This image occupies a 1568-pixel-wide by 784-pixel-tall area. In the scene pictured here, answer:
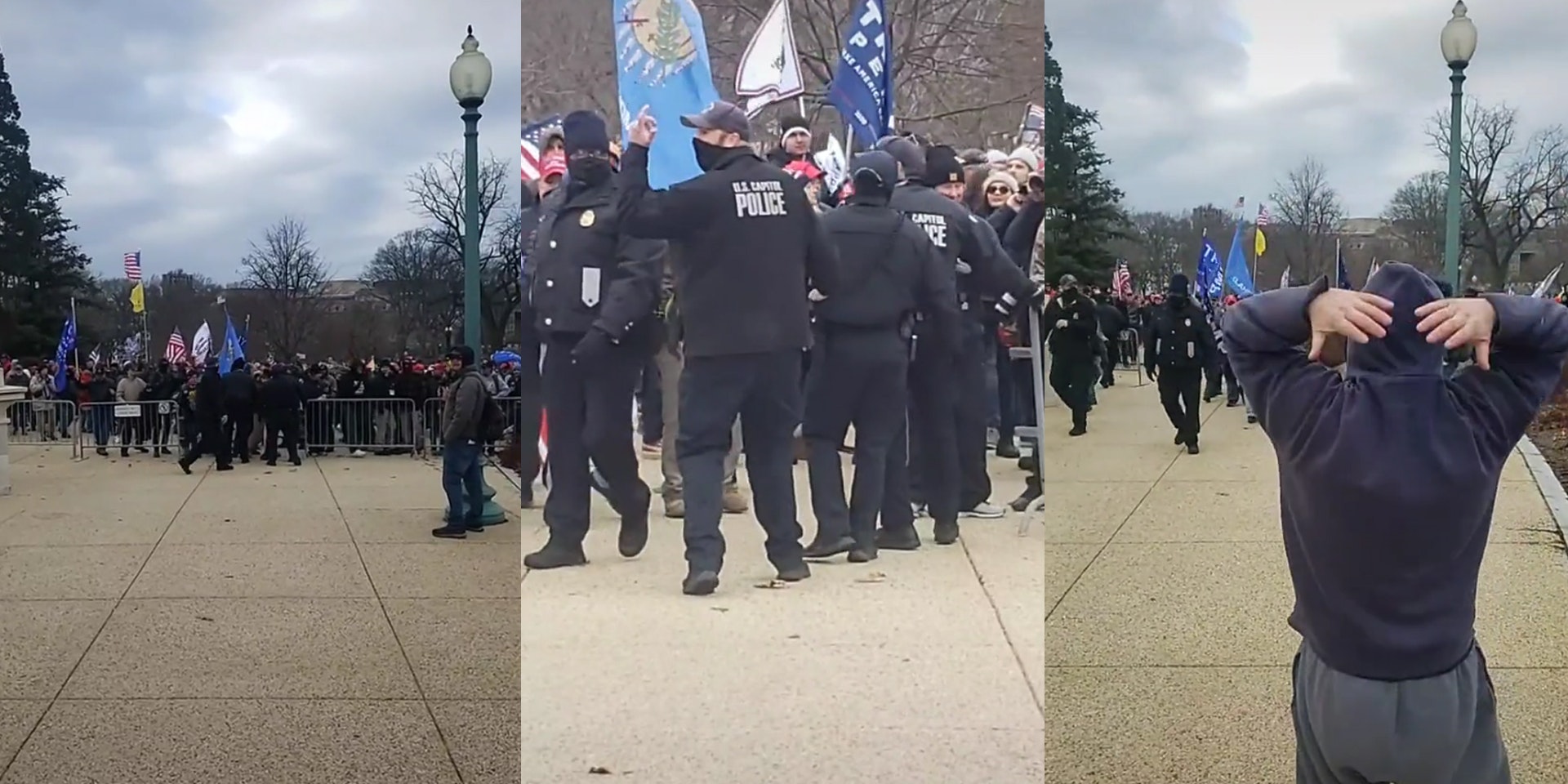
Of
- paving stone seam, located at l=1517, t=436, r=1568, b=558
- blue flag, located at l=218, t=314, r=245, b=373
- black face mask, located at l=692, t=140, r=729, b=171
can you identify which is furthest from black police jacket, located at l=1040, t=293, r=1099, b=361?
blue flag, located at l=218, t=314, r=245, b=373

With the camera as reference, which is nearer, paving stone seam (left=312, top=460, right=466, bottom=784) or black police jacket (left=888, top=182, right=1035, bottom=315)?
black police jacket (left=888, top=182, right=1035, bottom=315)

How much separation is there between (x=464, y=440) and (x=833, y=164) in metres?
7.51

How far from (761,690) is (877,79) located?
1294 millimetres

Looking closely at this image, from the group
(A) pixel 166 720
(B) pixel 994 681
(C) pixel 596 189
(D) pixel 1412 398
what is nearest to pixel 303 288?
(A) pixel 166 720

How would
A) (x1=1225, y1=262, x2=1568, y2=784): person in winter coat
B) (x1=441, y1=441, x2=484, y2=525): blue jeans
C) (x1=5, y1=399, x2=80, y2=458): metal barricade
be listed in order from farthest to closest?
(x1=5, y1=399, x2=80, y2=458): metal barricade < (x1=441, y1=441, x2=484, y2=525): blue jeans < (x1=1225, y1=262, x2=1568, y2=784): person in winter coat

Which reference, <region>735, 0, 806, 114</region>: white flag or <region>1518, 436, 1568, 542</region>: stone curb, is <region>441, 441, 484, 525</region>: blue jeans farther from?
<region>735, 0, 806, 114</region>: white flag

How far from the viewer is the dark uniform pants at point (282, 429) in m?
13.9

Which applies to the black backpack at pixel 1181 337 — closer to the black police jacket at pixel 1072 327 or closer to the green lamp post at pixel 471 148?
the black police jacket at pixel 1072 327

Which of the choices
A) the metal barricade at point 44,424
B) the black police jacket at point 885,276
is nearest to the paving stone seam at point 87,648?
the black police jacket at point 885,276

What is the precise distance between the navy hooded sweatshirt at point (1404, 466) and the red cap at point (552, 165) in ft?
4.83

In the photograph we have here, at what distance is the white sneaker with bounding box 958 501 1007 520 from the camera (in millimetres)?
2947

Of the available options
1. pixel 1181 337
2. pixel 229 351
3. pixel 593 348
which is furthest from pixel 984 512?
pixel 229 351

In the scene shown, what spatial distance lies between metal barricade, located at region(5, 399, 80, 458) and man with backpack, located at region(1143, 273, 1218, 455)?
1313 centimetres

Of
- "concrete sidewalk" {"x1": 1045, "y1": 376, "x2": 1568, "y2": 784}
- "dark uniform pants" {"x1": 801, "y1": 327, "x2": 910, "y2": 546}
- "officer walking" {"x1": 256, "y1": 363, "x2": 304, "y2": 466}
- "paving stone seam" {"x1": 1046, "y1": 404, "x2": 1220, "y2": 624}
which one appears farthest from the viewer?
"officer walking" {"x1": 256, "y1": 363, "x2": 304, "y2": 466}
